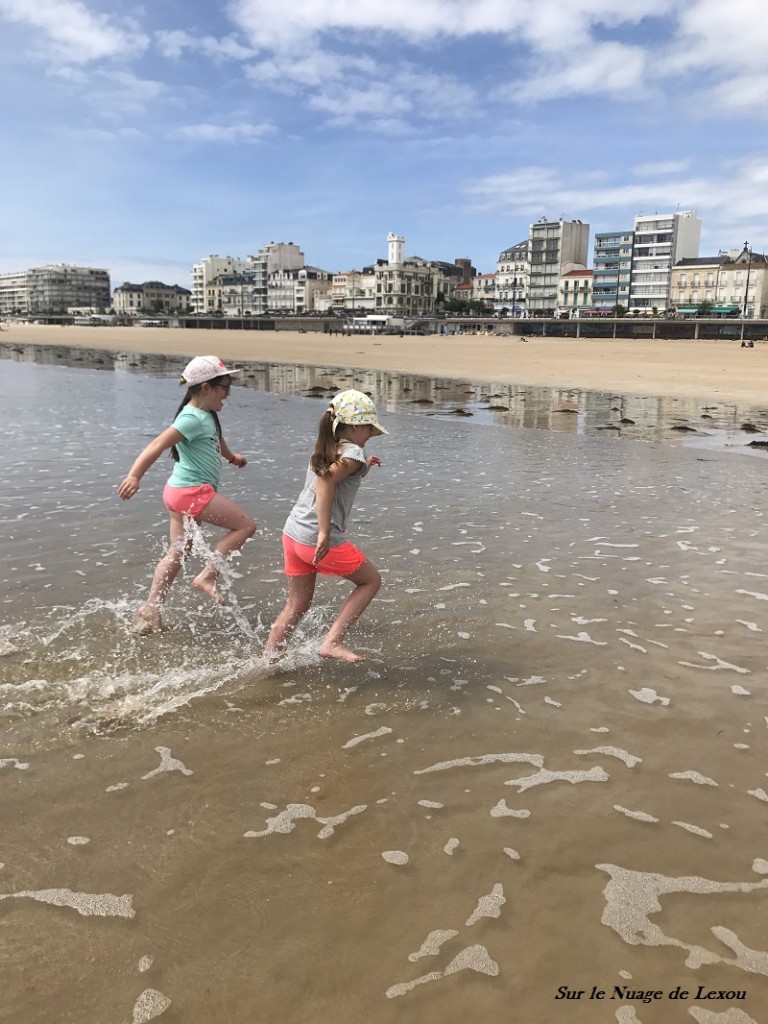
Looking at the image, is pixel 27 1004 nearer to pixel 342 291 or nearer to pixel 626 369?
pixel 626 369

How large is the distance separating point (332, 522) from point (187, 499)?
1594 millimetres

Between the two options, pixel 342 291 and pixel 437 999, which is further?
pixel 342 291

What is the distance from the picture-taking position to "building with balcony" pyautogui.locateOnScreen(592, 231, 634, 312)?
14100 cm

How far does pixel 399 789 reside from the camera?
3598 millimetres

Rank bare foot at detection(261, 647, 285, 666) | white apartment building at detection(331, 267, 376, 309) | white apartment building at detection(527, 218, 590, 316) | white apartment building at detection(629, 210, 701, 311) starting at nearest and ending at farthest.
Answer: bare foot at detection(261, 647, 285, 666)
white apartment building at detection(629, 210, 701, 311)
white apartment building at detection(527, 218, 590, 316)
white apartment building at detection(331, 267, 376, 309)

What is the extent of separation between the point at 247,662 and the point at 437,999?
113 inches

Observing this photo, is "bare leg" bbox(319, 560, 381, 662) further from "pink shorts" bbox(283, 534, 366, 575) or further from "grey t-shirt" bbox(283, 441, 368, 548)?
"grey t-shirt" bbox(283, 441, 368, 548)

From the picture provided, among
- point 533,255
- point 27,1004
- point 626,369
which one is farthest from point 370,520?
point 533,255

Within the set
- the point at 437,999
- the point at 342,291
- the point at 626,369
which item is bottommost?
the point at 437,999

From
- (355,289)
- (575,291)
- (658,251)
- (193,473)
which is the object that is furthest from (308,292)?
(193,473)

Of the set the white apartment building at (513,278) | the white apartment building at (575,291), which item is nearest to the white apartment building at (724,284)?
the white apartment building at (575,291)

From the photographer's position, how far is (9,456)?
1231 centimetres

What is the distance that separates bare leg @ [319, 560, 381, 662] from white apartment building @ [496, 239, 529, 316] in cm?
16117

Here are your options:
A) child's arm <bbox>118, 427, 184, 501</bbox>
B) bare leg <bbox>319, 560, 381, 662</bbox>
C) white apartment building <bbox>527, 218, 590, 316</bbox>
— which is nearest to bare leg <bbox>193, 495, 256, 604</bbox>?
child's arm <bbox>118, 427, 184, 501</bbox>
